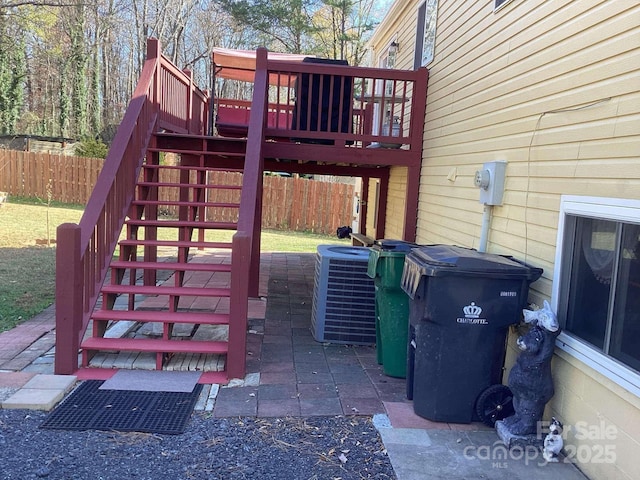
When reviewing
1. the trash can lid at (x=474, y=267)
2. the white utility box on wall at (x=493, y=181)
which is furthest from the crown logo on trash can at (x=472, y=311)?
the white utility box on wall at (x=493, y=181)

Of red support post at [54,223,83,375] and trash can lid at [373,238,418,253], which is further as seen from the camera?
trash can lid at [373,238,418,253]

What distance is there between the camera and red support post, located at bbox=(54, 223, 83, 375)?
3.88 m

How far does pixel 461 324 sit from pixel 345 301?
1.95 meters

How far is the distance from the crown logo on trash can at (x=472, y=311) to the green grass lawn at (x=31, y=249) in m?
4.48

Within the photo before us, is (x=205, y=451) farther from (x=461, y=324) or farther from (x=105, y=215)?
(x=105, y=215)

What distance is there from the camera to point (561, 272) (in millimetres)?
3156

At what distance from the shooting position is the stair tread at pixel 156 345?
13.7 feet

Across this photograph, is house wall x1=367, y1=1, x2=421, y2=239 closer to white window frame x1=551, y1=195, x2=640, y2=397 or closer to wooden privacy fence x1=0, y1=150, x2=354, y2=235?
white window frame x1=551, y1=195, x2=640, y2=397

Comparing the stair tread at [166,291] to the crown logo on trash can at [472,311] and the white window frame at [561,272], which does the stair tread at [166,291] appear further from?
the white window frame at [561,272]

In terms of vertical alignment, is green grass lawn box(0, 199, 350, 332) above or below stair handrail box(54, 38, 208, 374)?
below

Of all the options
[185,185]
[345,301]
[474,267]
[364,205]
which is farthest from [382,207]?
[474,267]

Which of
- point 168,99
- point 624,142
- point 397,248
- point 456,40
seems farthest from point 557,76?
point 168,99

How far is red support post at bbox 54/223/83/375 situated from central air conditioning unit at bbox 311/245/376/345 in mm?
2253

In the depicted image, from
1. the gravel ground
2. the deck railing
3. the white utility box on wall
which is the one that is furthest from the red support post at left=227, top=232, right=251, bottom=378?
the deck railing
